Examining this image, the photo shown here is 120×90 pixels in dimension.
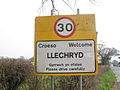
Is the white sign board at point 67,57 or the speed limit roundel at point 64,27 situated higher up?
the speed limit roundel at point 64,27

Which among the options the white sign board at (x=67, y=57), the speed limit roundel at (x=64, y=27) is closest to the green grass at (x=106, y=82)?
the white sign board at (x=67, y=57)

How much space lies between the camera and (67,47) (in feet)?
13.5

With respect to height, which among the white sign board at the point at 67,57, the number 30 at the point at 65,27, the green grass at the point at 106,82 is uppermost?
the number 30 at the point at 65,27

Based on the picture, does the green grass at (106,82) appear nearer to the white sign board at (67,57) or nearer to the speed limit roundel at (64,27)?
the white sign board at (67,57)

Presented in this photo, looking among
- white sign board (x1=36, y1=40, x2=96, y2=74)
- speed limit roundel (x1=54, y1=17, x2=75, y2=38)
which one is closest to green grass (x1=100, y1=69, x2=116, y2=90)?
white sign board (x1=36, y1=40, x2=96, y2=74)

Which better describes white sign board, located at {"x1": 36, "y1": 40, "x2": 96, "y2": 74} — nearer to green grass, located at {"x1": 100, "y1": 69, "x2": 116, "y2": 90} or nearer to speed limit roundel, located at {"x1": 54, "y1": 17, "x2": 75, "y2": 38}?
speed limit roundel, located at {"x1": 54, "y1": 17, "x2": 75, "y2": 38}

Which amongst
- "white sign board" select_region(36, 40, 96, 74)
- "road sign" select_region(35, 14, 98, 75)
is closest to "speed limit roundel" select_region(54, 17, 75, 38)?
"road sign" select_region(35, 14, 98, 75)

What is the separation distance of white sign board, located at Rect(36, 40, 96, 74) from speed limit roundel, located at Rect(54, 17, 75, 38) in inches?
5.7

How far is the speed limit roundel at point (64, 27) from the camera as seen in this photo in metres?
4.11

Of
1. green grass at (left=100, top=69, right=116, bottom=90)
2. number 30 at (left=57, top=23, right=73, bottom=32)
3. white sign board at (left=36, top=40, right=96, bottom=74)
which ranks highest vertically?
number 30 at (left=57, top=23, right=73, bottom=32)

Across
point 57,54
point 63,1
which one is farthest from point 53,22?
point 63,1

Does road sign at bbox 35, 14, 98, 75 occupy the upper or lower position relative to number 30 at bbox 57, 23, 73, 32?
lower

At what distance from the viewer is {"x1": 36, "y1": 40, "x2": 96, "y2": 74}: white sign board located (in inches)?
161

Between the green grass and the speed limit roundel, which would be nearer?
the speed limit roundel
